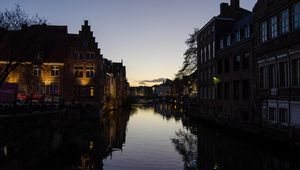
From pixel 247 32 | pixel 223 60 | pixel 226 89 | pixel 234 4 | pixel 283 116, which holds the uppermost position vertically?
pixel 234 4

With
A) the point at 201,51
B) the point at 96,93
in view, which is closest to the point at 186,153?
the point at 96,93

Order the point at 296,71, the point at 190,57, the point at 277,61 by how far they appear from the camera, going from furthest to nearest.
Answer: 1. the point at 190,57
2. the point at 277,61
3. the point at 296,71

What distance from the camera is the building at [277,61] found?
2968cm

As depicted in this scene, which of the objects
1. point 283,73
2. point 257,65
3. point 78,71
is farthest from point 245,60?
point 78,71

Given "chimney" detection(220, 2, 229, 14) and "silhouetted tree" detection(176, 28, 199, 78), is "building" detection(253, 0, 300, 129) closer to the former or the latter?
"chimney" detection(220, 2, 229, 14)

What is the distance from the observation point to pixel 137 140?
3581 cm

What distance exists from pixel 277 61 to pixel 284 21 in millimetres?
3813

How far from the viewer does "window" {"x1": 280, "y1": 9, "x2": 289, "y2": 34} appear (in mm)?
31219

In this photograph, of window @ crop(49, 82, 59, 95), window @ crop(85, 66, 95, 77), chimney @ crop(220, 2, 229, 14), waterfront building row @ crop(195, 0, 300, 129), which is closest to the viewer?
waterfront building row @ crop(195, 0, 300, 129)

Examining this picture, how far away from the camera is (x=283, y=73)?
32.5 m

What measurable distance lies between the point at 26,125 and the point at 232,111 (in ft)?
110

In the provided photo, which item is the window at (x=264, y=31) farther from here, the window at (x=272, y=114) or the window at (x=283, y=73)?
the window at (x=272, y=114)

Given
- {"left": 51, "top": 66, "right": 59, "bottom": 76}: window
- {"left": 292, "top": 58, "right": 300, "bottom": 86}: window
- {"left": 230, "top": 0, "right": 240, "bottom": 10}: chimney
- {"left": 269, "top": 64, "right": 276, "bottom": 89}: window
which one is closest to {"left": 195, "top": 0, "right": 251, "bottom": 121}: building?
{"left": 230, "top": 0, "right": 240, "bottom": 10}: chimney

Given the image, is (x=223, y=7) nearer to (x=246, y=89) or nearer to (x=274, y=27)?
(x=246, y=89)
